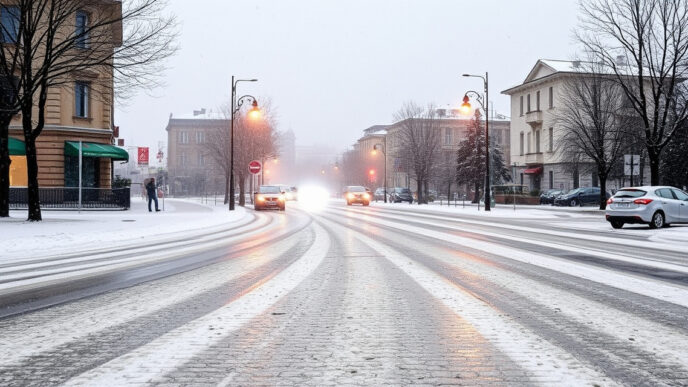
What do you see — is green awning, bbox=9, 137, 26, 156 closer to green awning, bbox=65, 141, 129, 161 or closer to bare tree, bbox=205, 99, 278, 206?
A: green awning, bbox=65, 141, 129, 161

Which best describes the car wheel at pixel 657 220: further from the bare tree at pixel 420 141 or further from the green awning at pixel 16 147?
the bare tree at pixel 420 141

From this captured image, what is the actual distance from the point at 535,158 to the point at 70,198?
4730 cm

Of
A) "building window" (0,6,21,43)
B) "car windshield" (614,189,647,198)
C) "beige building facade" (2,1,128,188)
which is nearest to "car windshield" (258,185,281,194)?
"beige building facade" (2,1,128,188)

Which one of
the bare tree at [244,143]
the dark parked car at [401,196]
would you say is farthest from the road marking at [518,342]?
the dark parked car at [401,196]

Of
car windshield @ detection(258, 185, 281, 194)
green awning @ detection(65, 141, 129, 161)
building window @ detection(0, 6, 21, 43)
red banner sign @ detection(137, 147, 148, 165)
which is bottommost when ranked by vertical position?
car windshield @ detection(258, 185, 281, 194)

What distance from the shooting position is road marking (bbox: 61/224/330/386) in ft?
10.9

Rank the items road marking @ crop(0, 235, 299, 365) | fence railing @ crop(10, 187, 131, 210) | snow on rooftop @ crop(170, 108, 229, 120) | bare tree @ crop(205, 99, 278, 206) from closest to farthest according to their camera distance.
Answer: road marking @ crop(0, 235, 299, 365) → fence railing @ crop(10, 187, 131, 210) → bare tree @ crop(205, 99, 278, 206) → snow on rooftop @ crop(170, 108, 229, 120)

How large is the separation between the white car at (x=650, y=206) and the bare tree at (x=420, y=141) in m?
35.2

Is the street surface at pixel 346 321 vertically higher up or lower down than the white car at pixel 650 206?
lower down

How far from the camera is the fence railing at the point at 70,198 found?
93.2 feet

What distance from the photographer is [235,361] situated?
3664mm

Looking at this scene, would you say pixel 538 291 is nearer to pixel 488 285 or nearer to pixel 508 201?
pixel 488 285

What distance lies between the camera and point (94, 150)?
30672 mm

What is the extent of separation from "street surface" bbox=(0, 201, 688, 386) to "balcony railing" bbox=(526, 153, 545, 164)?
52369 millimetres
